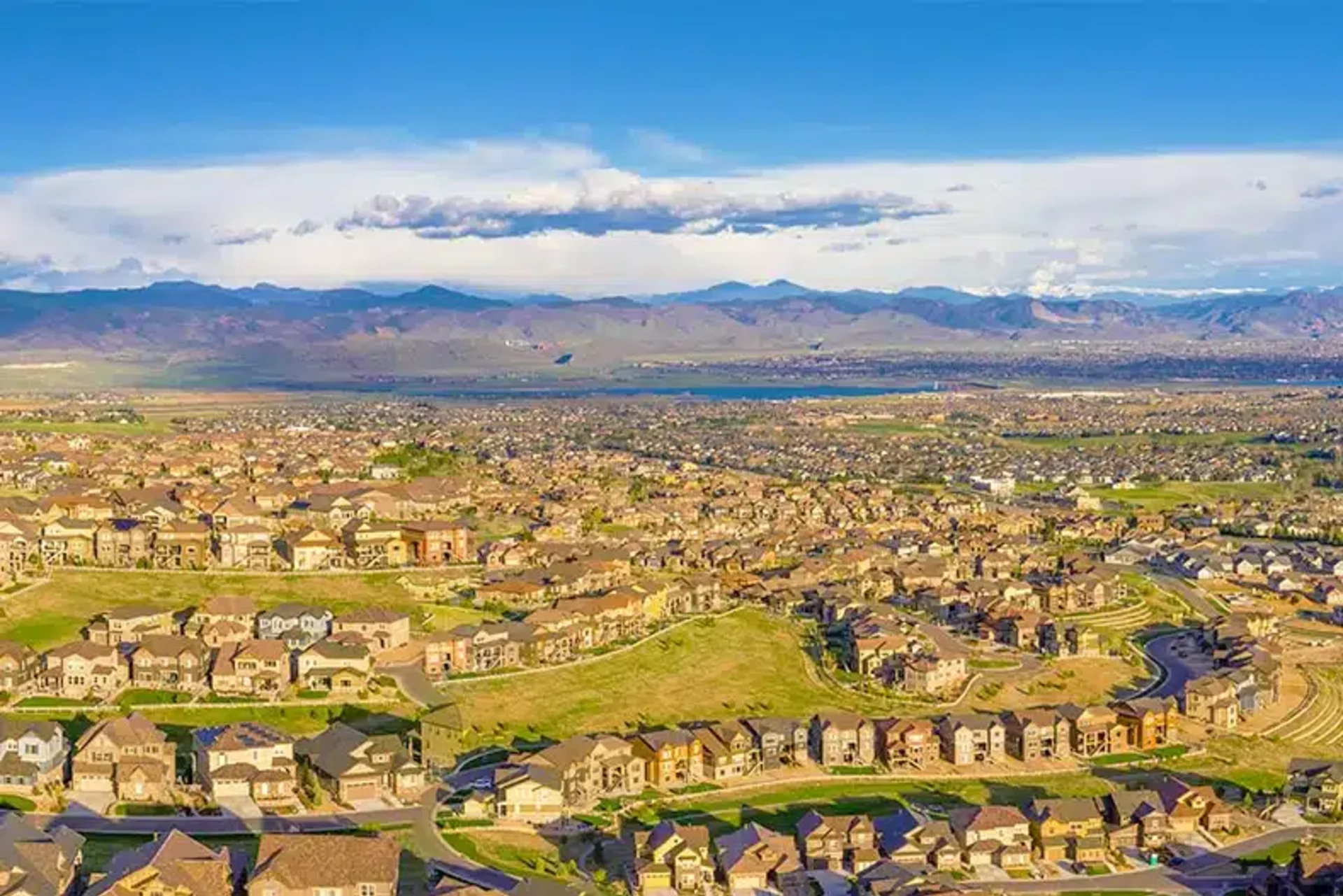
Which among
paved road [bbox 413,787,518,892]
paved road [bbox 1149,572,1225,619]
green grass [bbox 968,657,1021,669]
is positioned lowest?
paved road [bbox 1149,572,1225,619]

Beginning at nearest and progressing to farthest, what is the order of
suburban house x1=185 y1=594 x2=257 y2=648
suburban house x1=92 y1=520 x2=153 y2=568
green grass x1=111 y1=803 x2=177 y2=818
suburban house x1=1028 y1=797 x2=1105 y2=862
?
green grass x1=111 y1=803 x2=177 y2=818 < suburban house x1=1028 y1=797 x2=1105 y2=862 < suburban house x1=185 y1=594 x2=257 y2=648 < suburban house x1=92 y1=520 x2=153 y2=568

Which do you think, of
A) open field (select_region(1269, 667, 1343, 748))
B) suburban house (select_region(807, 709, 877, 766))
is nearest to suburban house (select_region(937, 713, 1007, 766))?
suburban house (select_region(807, 709, 877, 766))

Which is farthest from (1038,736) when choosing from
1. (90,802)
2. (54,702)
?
(54,702)

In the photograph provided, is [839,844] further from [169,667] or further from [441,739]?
[169,667]

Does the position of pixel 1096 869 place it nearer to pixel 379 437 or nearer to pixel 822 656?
pixel 822 656

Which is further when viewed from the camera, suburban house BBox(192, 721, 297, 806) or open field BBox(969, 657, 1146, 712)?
open field BBox(969, 657, 1146, 712)

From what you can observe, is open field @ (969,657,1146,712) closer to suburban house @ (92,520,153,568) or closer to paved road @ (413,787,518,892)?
paved road @ (413,787,518,892)

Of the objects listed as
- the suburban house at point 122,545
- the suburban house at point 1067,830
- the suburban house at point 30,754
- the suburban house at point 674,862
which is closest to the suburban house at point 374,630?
the suburban house at point 30,754

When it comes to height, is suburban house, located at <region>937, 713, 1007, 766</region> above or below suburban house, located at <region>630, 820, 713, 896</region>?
below
